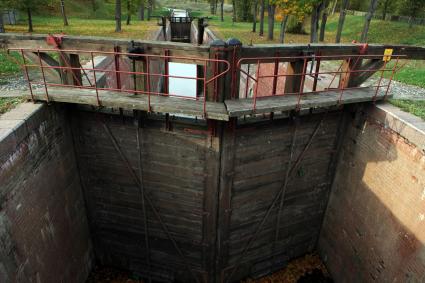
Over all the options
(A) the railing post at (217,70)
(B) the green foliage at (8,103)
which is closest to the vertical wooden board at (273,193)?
(A) the railing post at (217,70)

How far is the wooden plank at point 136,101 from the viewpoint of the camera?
6.35 metres

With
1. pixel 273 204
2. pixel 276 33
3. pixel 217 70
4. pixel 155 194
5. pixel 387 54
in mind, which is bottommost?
pixel 273 204

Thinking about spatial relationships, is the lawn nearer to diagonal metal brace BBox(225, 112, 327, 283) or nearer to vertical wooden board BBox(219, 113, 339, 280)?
diagonal metal brace BBox(225, 112, 327, 283)

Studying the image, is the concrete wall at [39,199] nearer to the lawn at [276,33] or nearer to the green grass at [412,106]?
the lawn at [276,33]

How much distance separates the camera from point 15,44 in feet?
23.2

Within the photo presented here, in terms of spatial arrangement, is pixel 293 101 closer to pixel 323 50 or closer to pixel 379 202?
pixel 323 50

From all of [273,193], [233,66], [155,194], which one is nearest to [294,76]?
[233,66]

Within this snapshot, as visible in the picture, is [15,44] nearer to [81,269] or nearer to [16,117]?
[16,117]

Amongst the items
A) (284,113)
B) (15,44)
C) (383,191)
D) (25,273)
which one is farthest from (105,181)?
(383,191)

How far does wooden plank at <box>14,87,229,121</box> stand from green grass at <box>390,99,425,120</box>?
16.3 feet

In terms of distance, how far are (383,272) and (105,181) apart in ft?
26.1

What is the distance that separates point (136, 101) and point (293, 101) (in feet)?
11.5

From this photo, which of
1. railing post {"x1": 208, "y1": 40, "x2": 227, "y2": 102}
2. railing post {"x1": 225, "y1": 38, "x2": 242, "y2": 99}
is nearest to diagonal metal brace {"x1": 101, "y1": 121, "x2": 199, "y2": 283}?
railing post {"x1": 208, "y1": 40, "x2": 227, "y2": 102}

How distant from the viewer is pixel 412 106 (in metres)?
8.34
